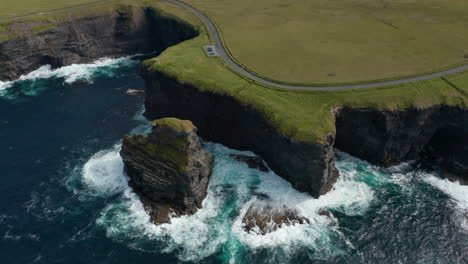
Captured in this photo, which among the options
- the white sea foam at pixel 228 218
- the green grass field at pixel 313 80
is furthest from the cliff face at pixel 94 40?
the white sea foam at pixel 228 218

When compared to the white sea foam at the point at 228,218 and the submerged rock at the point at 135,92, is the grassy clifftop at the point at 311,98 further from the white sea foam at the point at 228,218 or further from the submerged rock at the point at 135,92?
the submerged rock at the point at 135,92

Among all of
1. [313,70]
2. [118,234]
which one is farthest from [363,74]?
[118,234]

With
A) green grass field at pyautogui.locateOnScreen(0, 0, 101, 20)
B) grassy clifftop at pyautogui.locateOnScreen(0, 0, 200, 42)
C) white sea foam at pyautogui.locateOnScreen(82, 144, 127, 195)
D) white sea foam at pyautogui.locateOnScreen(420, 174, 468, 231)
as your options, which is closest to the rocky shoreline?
white sea foam at pyautogui.locateOnScreen(420, 174, 468, 231)

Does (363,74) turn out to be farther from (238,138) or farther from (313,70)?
(238,138)

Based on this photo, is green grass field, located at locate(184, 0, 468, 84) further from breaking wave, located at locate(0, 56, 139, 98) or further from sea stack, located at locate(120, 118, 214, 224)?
breaking wave, located at locate(0, 56, 139, 98)

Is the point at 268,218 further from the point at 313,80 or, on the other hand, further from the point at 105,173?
the point at 105,173
